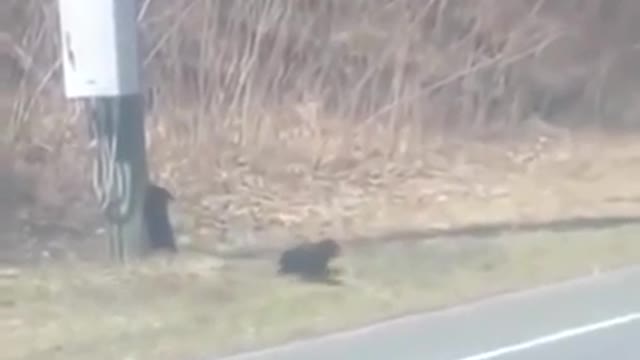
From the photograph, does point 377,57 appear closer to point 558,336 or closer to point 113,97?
point 113,97

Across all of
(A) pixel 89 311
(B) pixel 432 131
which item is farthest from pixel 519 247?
(B) pixel 432 131

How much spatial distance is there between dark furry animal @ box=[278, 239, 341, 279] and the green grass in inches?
6.8

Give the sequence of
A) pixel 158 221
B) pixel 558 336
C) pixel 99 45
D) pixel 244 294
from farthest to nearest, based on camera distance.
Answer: pixel 158 221
pixel 99 45
pixel 244 294
pixel 558 336

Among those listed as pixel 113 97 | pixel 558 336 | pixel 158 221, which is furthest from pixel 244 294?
pixel 558 336

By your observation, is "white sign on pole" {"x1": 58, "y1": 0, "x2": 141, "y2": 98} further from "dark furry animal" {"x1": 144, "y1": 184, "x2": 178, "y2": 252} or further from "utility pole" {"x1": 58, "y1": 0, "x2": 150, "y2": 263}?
"dark furry animal" {"x1": 144, "y1": 184, "x2": 178, "y2": 252}

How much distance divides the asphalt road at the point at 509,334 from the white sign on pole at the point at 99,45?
387cm

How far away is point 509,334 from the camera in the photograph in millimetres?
13328

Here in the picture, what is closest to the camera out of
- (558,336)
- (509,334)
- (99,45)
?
(558,336)

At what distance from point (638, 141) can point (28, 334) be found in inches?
632

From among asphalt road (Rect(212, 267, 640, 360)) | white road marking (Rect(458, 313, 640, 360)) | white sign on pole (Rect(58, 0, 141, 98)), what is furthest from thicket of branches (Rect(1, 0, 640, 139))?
white road marking (Rect(458, 313, 640, 360))

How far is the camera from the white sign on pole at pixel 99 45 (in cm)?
1709

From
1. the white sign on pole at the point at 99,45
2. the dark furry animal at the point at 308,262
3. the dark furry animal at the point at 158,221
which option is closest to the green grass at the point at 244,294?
the dark furry animal at the point at 308,262

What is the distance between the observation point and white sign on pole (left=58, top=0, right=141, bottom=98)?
17094mm

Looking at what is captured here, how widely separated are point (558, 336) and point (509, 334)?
1.18 ft
